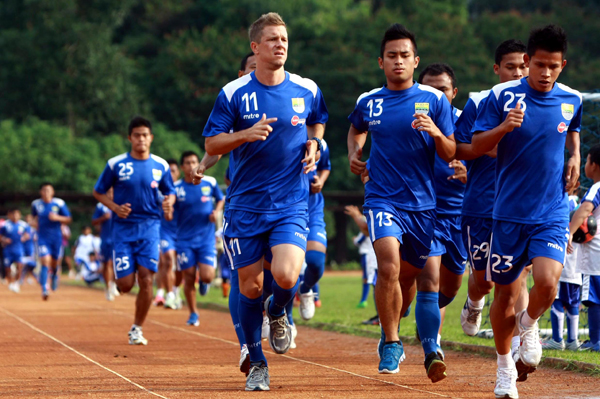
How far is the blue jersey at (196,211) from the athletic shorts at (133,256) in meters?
2.81

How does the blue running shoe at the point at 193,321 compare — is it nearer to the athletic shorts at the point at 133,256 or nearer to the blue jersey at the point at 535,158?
the athletic shorts at the point at 133,256

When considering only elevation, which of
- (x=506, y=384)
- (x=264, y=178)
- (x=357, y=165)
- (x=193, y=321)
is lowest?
(x=193, y=321)

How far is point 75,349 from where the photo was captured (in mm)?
10445

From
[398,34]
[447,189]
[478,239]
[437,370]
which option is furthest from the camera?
[447,189]

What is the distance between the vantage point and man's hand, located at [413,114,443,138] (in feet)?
22.3

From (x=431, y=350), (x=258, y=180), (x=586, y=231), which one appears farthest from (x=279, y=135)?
(x=586, y=231)

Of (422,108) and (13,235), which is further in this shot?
(13,235)

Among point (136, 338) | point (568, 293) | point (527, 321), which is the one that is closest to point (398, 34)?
point (527, 321)

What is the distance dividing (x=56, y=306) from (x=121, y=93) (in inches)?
1282

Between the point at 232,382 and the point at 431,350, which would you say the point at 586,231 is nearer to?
the point at 431,350

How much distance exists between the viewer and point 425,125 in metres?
6.80

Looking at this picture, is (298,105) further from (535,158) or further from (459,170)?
(535,158)

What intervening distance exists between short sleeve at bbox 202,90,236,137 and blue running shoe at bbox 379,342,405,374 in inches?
85.9

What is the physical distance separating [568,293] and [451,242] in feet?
7.76
